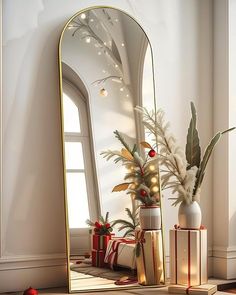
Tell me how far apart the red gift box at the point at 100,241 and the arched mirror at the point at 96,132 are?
0.01 metres

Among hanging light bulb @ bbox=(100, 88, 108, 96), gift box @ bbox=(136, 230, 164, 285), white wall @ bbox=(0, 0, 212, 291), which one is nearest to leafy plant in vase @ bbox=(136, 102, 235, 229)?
gift box @ bbox=(136, 230, 164, 285)

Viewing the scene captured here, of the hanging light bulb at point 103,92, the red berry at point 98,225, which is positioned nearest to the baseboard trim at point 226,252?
the red berry at point 98,225

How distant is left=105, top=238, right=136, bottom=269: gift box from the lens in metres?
3.70

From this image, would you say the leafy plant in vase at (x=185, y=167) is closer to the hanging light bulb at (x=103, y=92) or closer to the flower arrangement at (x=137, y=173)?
the flower arrangement at (x=137, y=173)

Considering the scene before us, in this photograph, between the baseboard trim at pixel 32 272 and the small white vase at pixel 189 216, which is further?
the small white vase at pixel 189 216

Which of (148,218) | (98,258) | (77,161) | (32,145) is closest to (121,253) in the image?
(98,258)

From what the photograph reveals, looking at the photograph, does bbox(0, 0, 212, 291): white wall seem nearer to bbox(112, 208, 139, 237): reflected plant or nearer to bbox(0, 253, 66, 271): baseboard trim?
bbox(0, 253, 66, 271): baseboard trim

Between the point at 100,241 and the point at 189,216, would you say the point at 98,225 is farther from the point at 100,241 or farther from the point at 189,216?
the point at 189,216

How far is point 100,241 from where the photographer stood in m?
3.68

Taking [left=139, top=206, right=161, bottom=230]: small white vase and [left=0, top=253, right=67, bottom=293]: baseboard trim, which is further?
[left=139, top=206, right=161, bottom=230]: small white vase

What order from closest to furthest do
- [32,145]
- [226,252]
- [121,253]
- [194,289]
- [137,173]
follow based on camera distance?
[194,289] → [32,145] → [121,253] → [137,173] → [226,252]

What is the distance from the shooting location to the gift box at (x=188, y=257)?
11.8 ft

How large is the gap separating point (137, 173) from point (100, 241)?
0.54 metres

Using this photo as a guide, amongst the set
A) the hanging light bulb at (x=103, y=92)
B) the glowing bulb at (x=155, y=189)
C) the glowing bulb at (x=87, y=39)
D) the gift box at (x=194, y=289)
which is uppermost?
the glowing bulb at (x=87, y=39)
